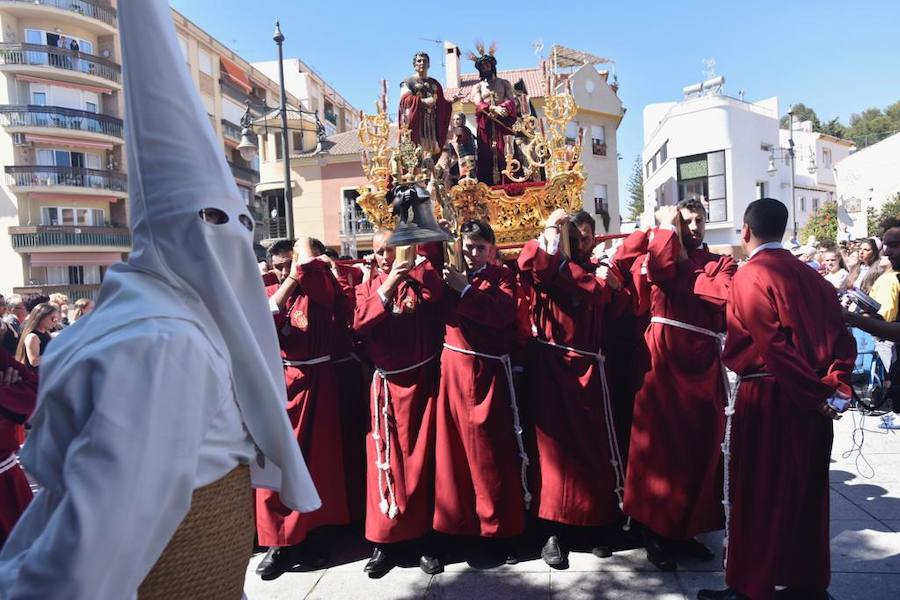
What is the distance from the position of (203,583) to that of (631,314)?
3787 millimetres

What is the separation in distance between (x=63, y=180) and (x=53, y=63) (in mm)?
5945

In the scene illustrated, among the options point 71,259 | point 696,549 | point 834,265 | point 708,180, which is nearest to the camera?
point 696,549

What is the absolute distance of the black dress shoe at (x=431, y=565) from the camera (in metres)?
3.96

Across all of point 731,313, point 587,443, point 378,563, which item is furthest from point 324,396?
point 731,313

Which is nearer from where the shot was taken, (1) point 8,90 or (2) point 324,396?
(2) point 324,396

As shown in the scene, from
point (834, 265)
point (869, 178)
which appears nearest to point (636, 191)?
point (869, 178)

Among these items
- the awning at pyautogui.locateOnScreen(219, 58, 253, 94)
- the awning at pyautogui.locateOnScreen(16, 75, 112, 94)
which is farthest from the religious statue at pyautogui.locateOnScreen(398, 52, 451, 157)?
the awning at pyautogui.locateOnScreen(219, 58, 253, 94)

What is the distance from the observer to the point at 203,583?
146cm

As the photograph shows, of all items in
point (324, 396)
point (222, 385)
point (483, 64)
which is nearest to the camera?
point (222, 385)

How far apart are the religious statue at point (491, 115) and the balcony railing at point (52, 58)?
30.3 m

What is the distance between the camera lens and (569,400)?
414 centimetres

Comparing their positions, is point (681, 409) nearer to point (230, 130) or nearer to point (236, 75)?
point (230, 130)

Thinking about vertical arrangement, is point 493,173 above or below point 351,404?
above

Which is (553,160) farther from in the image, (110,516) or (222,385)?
(110,516)
